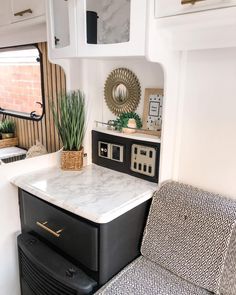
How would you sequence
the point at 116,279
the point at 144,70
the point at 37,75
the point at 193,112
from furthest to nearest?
the point at 37,75 → the point at 144,70 → the point at 193,112 → the point at 116,279

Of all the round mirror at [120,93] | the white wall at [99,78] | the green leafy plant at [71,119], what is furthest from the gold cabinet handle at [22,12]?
the round mirror at [120,93]

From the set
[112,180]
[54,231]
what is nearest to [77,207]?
[54,231]

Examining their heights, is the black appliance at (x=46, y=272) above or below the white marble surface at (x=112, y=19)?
below

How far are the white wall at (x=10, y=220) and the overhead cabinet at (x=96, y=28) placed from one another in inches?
21.7

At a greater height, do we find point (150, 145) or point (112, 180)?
point (150, 145)

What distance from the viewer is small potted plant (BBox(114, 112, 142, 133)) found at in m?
1.37

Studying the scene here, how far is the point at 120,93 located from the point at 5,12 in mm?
768

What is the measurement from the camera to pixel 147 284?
1.06 m

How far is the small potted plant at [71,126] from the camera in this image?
1.39 m

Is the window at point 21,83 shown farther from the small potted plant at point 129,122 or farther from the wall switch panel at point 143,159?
the wall switch panel at point 143,159

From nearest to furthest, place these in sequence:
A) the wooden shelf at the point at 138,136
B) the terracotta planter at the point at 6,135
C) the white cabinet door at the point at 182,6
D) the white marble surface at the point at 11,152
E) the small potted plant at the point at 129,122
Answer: the white cabinet door at the point at 182,6
the wooden shelf at the point at 138,136
the small potted plant at the point at 129,122
the white marble surface at the point at 11,152
the terracotta planter at the point at 6,135

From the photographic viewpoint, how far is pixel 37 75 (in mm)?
1645

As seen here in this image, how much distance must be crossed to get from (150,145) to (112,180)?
9.9 inches

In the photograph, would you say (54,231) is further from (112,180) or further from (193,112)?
(193,112)
